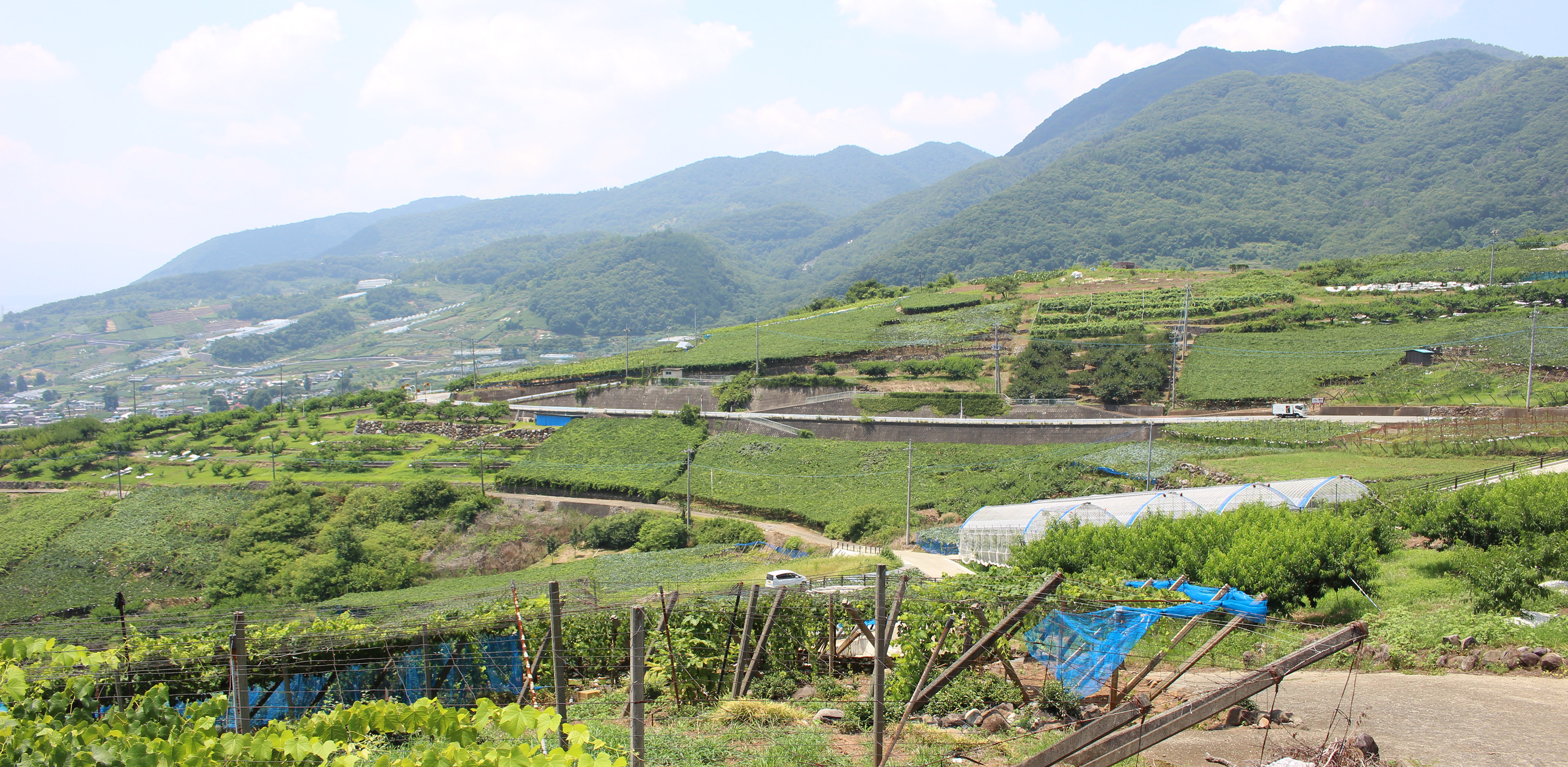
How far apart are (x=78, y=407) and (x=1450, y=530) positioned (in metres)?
152

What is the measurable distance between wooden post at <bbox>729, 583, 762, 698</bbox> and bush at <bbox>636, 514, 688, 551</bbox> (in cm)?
2211

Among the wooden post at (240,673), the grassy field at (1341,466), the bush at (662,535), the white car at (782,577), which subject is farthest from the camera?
the bush at (662,535)

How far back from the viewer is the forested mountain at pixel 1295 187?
106562 mm

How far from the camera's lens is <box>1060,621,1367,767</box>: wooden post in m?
5.63

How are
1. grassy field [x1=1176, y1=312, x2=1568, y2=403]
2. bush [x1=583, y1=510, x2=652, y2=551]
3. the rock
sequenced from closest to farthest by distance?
the rock, bush [x1=583, y1=510, x2=652, y2=551], grassy field [x1=1176, y1=312, x2=1568, y2=403]

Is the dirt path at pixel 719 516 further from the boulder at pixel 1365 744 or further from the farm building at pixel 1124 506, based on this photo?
the boulder at pixel 1365 744

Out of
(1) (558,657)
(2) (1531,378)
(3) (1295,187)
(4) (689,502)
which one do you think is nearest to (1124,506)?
(4) (689,502)

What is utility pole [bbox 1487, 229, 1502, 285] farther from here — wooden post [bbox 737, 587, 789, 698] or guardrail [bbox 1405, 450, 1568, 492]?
wooden post [bbox 737, 587, 789, 698]

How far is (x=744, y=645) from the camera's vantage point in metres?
9.33

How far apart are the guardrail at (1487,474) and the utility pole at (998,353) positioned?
70.8ft

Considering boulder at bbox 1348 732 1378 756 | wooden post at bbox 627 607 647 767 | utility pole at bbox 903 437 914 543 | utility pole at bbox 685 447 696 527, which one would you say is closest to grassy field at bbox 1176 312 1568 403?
utility pole at bbox 903 437 914 543

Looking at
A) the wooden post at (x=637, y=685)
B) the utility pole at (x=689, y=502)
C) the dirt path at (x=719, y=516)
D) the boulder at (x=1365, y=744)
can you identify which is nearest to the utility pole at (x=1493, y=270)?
the dirt path at (x=719, y=516)

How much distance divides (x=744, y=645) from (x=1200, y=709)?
5037 millimetres

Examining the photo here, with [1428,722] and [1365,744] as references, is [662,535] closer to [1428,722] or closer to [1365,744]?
[1428,722]
